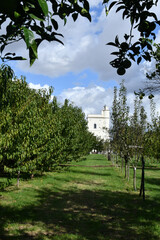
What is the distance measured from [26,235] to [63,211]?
113 inches

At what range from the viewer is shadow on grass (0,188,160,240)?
22.6 ft

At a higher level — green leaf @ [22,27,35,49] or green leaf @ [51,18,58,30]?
green leaf @ [51,18,58,30]

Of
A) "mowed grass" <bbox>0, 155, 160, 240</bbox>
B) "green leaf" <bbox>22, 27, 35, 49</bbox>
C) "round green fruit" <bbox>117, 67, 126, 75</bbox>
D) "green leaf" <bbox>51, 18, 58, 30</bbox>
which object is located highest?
"green leaf" <bbox>51, 18, 58, 30</bbox>

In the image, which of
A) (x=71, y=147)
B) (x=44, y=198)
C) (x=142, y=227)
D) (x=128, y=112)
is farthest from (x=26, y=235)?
(x=71, y=147)

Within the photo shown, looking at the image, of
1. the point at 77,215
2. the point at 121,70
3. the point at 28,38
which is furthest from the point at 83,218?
the point at 28,38

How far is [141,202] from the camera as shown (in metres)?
11.3

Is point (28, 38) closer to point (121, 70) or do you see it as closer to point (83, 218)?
point (121, 70)

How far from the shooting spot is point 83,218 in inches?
339

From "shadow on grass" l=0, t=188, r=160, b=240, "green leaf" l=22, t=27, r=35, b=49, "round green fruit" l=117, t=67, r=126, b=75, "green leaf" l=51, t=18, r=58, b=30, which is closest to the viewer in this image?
"green leaf" l=22, t=27, r=35, b=49

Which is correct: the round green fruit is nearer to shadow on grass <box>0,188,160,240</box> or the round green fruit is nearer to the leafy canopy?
the leafy canopy

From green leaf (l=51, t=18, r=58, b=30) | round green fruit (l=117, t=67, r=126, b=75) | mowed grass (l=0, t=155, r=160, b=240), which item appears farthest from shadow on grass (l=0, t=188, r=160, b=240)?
green leaf (l=51, t=18, r=58, b=30)

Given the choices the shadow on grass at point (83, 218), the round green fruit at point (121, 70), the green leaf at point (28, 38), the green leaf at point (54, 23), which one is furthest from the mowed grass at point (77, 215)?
the green leaf at point (28, 38)

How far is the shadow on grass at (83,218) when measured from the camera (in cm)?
689

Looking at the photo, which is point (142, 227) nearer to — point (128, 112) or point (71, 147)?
point (128, 112)
